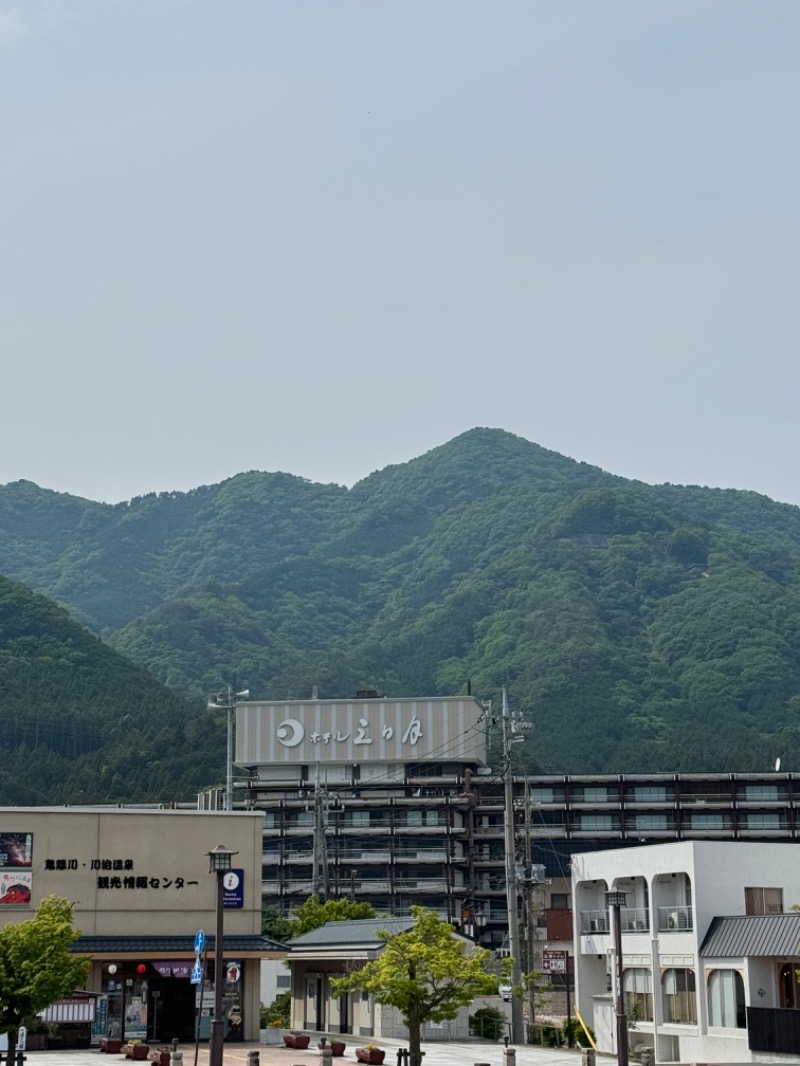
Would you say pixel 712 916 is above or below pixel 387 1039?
above

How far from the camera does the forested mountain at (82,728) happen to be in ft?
544

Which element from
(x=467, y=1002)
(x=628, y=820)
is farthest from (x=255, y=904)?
(x=628, y=820)

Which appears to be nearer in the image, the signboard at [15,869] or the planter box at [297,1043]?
the planter box at [297,1043]

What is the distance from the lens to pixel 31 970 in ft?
137

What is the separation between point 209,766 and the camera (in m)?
168

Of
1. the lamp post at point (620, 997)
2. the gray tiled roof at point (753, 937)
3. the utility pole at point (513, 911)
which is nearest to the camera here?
the lamp post at point (620, 997)

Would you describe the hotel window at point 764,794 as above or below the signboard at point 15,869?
above

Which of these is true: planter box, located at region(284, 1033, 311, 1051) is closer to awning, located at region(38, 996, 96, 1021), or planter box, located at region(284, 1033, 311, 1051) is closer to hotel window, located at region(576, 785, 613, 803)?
awning, located at region(38, 996, 96, 1021)

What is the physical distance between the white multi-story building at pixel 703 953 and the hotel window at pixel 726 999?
35 mm

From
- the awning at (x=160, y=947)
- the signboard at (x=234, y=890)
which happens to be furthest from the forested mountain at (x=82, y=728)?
the awning at (x=160, y=947)

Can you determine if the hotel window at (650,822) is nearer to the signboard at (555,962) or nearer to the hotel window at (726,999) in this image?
the signboard at (555,962)

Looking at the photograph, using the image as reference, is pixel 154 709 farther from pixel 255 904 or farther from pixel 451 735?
pixel 255 904

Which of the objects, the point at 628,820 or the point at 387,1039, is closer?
the point at 387,1039

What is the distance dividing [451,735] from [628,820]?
17.6m
